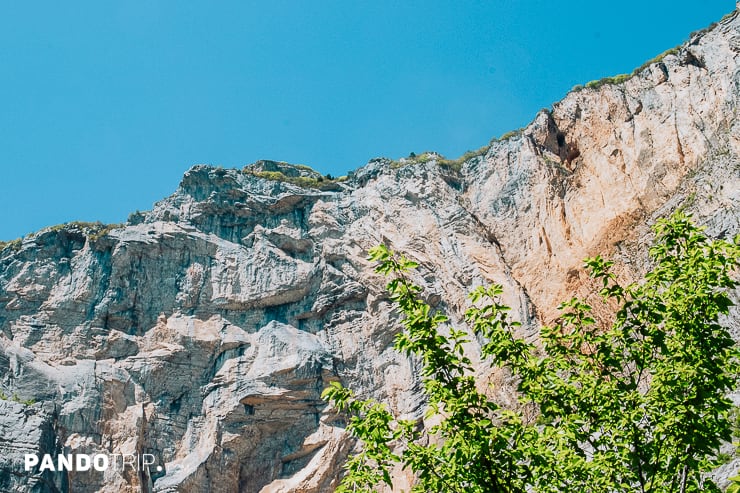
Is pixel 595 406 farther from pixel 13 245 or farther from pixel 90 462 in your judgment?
pixel 13 245

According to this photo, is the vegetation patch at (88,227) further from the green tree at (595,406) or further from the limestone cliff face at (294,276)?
the green tree at (595,406)

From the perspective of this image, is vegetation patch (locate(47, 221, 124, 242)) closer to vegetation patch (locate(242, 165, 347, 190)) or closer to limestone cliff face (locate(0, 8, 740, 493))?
limestone cliff face (locate(0, 8, 740, 493))

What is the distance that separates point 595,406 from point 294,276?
3349 centimetres

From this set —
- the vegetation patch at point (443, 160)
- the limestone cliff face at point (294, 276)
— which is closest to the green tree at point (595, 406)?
the limestone cliff face at point (294, 276)

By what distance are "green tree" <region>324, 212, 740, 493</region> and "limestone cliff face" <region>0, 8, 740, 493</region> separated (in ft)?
84.2

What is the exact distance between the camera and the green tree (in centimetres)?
852

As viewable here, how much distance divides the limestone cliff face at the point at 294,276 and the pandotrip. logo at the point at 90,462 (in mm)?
323

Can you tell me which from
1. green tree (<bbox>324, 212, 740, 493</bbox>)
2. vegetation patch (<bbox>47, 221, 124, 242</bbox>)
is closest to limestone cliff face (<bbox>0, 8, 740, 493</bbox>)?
vegetation patch (<bbox>47, 221, 124, 242</bbox>)

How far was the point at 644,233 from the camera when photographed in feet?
116

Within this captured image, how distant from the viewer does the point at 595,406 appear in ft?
30.4

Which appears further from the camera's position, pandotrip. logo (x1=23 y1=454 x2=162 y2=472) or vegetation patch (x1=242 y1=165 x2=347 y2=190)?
vegetation patch (x1=242 y1=165 x2=347 y2=190)

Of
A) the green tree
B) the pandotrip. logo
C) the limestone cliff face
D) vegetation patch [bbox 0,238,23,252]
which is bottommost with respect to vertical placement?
the green tree

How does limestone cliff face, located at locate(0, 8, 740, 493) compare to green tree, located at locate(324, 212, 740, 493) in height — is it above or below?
above

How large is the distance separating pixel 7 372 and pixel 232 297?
1150 centimetres
